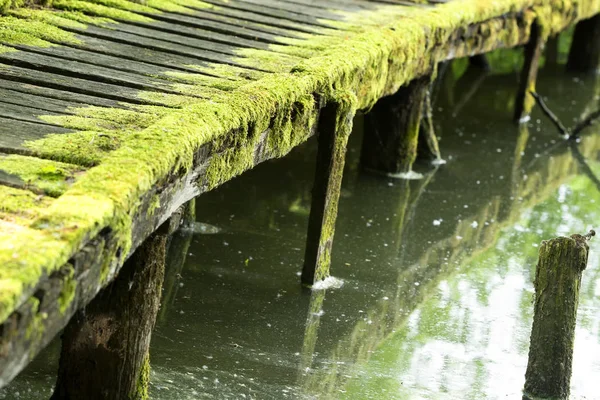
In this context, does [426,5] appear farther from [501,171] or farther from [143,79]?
[143,79]

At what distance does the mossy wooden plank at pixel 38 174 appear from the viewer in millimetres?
3748

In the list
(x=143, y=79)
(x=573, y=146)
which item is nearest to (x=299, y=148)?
(x=573, y=146)

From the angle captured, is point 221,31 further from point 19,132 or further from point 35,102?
point 19,132

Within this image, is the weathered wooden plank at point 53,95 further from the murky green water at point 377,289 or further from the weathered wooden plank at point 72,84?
the murky green water at point 377,289

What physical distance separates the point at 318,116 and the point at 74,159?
2523mm

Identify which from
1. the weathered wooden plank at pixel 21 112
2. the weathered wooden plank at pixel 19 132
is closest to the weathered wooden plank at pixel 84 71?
the weathered wooden plank at pixel 21 112

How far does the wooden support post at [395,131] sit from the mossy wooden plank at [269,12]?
1.54 metres

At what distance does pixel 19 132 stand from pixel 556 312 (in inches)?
111

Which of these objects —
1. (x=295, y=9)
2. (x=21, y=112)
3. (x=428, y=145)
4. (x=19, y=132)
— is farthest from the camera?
(x=428, y=145)

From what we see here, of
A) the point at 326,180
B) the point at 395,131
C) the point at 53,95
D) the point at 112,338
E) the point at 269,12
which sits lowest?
the point at 112,338

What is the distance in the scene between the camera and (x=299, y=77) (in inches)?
233

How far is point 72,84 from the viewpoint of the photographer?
520 centimetres

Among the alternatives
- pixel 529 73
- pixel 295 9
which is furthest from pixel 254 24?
pixel 529 73

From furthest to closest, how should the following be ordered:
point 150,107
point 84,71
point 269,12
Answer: point 269,12
point 84,71
point 150,107
